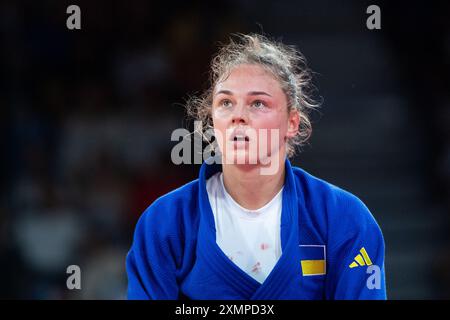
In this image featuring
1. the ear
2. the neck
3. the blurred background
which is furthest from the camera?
the blurred background

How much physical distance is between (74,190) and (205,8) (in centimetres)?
127

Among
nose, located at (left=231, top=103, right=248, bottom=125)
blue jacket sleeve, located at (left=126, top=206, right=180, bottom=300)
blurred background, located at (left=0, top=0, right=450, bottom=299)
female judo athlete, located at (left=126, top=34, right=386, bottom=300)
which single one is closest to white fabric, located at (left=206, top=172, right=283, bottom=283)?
female judo athlete, located at (left=126, top=34, right=386, bottom=300)

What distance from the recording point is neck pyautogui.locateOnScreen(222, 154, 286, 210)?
6.79ft

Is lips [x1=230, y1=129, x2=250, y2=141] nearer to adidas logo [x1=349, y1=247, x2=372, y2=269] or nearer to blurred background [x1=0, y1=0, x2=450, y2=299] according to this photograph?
adidas logo [x1=349, y1=247, x2=372, y2=269]

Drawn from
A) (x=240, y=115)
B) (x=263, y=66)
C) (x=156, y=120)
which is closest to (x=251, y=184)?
(x=240, y=115)

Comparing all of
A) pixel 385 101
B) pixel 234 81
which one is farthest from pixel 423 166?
pixel 234 81

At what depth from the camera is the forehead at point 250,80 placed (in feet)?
6.63

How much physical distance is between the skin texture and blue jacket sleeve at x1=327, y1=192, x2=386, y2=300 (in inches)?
9.9

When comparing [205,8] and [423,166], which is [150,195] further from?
[423,166]

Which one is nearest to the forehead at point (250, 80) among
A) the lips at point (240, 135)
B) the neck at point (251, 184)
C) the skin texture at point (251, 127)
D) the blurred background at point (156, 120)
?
the skin texture at point (251, 127)

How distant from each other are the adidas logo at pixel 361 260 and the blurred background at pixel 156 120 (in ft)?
5.41

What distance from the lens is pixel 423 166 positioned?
4.10 m

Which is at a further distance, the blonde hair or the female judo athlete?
the blonde hair

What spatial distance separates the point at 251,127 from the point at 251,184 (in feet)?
0.65
